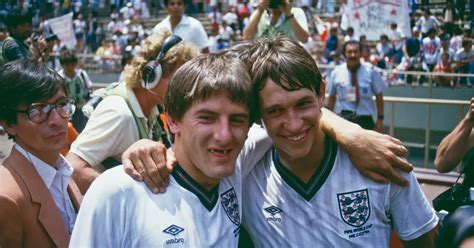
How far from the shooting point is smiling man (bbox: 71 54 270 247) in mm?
2000

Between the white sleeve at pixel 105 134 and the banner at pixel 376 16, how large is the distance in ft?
24.3

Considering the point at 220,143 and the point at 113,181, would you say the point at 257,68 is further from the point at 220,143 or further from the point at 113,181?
the point at 113,181

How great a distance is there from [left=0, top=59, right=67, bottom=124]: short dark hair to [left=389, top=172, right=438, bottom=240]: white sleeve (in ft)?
4.68

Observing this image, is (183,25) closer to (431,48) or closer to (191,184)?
(191,184)

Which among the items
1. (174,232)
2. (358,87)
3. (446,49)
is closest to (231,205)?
(174,232)

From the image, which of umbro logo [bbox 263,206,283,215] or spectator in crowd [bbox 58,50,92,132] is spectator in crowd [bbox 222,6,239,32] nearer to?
spectator in crowd [bbox 58,50,92,132]

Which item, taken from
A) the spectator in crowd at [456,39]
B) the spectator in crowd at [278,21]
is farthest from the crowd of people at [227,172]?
the spectator in crowd at [456,39]

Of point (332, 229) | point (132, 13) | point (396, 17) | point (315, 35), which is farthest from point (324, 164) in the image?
point (132, 13)

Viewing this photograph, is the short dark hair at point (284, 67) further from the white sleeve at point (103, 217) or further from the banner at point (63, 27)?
the banner at point (63, 27)

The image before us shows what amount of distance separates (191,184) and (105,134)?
1160 millimetres

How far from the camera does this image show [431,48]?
48.3ft

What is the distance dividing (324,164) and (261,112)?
→ 34cm

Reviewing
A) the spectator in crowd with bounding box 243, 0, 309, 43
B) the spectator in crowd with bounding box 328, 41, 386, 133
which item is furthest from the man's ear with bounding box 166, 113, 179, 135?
the spectator in crowd with bounding box 328, 41, 386, 133

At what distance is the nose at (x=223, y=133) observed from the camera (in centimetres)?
205
